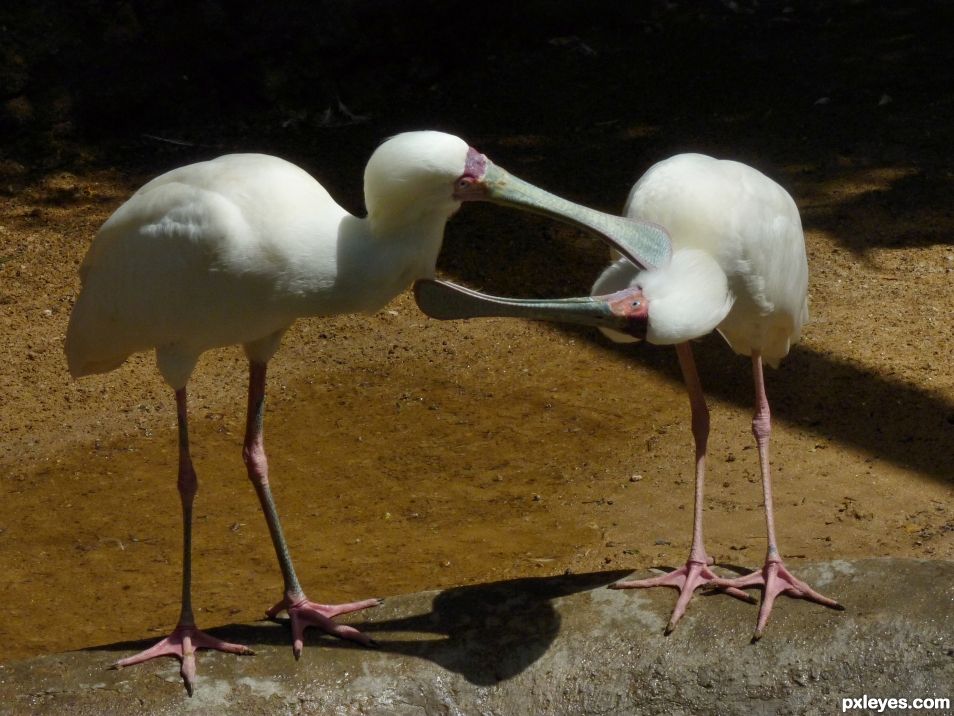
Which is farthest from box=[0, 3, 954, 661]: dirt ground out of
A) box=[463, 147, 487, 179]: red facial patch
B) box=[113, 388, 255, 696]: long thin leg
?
box=[463, 147, 487, 179]: red facial patch

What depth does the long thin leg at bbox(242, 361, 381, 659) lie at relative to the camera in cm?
386

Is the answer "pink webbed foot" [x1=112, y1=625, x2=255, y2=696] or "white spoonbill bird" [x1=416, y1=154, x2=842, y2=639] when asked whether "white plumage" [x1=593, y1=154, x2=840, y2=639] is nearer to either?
"white spoonbill bird" [x1=416, y1=154, x2=842, y2=639]

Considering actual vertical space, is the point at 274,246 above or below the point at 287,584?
above

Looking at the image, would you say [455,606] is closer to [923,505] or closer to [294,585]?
[294,585]

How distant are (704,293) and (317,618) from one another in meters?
1.46

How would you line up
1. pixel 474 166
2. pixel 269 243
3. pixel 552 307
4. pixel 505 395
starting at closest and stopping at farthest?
1. pixel 552 307
2. pixel 474 166
3. pixel 269 243
4. pixel 505 395

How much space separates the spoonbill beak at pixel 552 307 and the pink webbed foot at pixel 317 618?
3.16 ft

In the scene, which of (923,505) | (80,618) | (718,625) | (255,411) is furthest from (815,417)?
(80,618)

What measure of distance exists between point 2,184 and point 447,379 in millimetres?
3681

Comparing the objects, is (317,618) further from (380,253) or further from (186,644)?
(380,253)

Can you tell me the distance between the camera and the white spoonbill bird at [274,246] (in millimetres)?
3545

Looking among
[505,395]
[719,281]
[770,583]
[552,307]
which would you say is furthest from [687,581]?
[505,395]

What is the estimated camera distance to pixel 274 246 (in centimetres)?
362

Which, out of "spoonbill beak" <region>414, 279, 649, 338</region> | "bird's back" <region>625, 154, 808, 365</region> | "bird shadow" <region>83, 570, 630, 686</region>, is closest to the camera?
"spoonbill beak" <region>414, 279, 649, 338</region>
